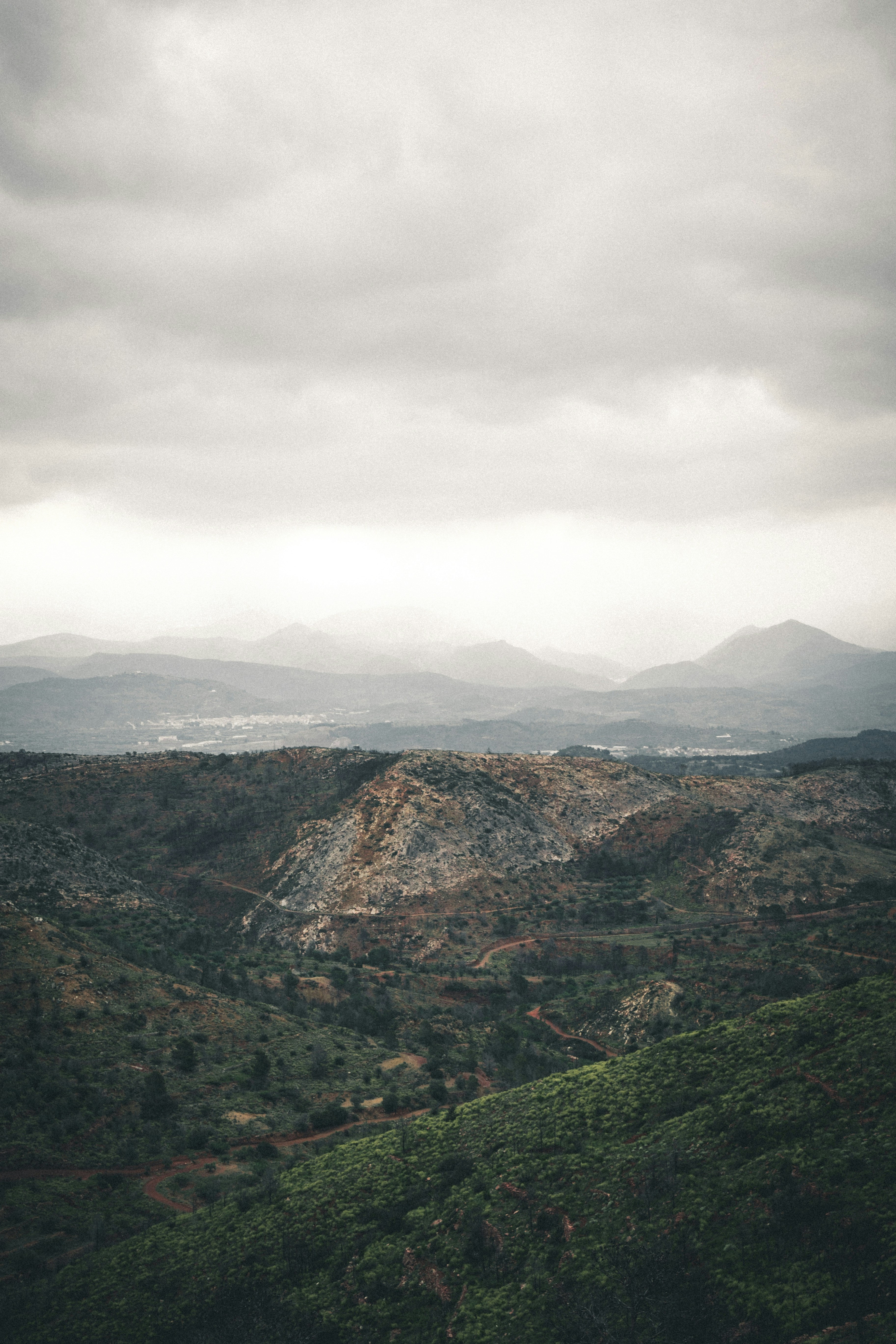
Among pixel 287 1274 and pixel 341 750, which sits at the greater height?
pixel 341 750

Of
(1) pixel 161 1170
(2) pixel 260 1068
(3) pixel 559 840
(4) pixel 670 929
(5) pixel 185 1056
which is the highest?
(5) pixel 185 1056

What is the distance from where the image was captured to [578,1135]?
127 feet

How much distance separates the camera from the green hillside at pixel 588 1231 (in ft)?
84.3

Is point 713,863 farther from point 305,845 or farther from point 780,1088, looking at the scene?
point 780,1088

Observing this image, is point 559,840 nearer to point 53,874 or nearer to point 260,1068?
point 53,874

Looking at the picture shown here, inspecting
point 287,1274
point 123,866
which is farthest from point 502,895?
point 287,1274

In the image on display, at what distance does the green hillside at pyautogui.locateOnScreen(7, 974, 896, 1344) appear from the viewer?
84.3 ft

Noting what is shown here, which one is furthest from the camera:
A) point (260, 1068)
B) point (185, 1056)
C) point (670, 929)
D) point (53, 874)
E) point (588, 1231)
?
point (670, 929)

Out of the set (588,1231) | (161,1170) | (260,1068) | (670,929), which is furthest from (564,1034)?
(588,1231)

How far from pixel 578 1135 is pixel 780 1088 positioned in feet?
38.0

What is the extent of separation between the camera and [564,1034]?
78.2 m

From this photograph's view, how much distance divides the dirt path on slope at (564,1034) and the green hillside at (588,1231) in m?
33.6

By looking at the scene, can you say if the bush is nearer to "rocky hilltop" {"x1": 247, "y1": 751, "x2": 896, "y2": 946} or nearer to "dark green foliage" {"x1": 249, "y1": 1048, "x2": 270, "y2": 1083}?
"dark green foliage" {"x1": 249, "y1": 1048, "x2": 270, "y2": 1083}

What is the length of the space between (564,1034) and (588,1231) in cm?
5047
